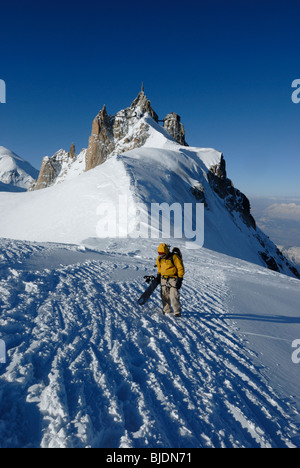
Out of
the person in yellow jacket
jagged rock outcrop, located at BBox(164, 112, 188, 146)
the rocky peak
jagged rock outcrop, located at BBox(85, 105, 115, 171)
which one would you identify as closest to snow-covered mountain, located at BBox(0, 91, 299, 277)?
jagged rock outcrop, located at BBox(164, 112, 188, 146)

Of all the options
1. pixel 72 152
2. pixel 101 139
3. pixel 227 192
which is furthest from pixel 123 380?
pixel 72 152

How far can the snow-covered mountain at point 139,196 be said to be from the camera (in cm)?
2100

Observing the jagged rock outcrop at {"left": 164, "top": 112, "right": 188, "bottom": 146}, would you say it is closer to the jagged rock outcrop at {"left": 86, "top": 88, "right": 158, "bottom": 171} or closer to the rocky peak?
the jagged rock outcrop at {"left": 86, "top": 88, "right": 158, "bottom": 171}

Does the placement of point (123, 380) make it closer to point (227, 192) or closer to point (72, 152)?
point (227, 192)

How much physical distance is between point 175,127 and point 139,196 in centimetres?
6400

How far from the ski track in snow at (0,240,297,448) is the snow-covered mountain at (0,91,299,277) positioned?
12084mm

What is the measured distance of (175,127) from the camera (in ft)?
255

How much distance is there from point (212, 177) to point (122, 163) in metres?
35.4

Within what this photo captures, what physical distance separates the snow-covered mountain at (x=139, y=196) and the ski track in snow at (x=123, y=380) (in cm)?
1208

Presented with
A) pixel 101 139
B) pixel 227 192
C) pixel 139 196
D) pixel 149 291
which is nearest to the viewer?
pixel 149 291

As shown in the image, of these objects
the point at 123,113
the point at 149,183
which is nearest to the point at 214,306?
the point at 149,183

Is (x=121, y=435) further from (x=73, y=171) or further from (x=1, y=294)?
(x=73, y=171)

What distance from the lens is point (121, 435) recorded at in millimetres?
2438

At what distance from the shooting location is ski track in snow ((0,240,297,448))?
2475 mm
